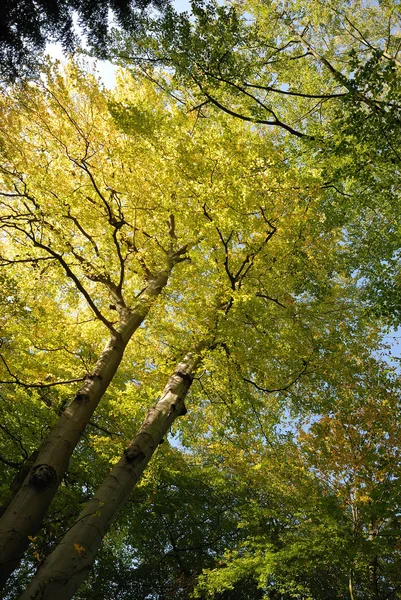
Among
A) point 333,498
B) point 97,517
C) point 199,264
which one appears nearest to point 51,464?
point 97,517

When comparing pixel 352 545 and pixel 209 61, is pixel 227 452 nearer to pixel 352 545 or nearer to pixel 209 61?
pixel 352 545

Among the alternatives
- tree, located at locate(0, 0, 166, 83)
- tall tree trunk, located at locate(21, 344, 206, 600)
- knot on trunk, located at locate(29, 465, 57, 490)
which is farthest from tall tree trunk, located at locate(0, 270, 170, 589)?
tree, located at locate(0, 0, 166, 83)

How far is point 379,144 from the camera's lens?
3.98 meters

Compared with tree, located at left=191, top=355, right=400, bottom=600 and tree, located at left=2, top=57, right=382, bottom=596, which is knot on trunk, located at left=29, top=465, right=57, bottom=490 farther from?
tree, located at left=191, top=355, right=400, bottom=600

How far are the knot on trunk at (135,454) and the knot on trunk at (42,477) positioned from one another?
0.79 m

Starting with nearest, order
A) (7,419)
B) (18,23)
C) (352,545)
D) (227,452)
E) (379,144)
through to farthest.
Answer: (18,23) → (379,144) → (352,545) → (7,419) → (227,452)

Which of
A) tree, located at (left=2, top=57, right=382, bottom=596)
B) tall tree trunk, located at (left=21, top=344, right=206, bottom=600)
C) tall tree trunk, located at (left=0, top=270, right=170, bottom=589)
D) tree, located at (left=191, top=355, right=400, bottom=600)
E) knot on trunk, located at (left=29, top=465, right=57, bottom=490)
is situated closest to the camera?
tall tree trunk, located at (left=21, top=344, right=206, bottom=600)

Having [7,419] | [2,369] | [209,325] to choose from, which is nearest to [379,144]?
[209,325]

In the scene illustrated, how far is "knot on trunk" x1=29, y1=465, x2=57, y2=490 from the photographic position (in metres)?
3.96

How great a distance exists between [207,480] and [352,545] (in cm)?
493

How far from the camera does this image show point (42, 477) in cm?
399

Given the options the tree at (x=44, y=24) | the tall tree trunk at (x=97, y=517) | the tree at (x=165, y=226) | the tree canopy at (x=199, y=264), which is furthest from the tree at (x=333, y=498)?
the tree at (x=44, y=24)

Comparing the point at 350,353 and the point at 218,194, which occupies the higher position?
the point at 350,353

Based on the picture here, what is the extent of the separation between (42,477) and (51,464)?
0.54 feet
